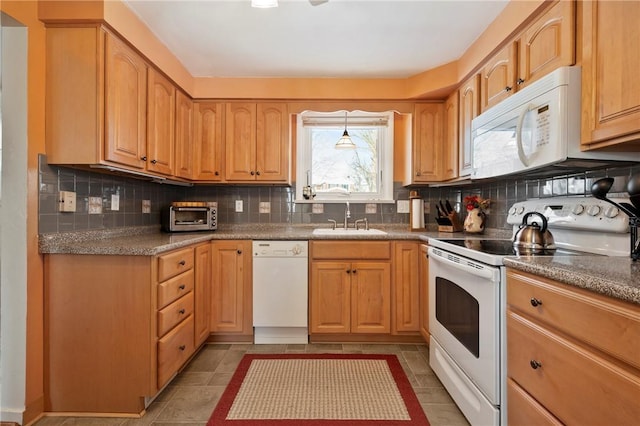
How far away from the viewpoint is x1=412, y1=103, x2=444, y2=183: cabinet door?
282cm

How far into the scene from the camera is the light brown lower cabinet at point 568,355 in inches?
32.1

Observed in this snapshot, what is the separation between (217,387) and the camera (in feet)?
6.35

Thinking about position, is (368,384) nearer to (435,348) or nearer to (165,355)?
(435,348)

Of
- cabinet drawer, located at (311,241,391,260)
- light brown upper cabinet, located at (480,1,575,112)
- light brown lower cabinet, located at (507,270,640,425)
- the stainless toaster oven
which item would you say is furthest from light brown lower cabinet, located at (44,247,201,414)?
light brown upper cabinet, located at (480,1,575,112)

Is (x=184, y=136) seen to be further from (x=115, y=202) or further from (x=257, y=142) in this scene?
(x=115, y=202)

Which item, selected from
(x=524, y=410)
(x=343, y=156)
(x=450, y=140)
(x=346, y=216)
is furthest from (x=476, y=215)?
(x=524, y=410)

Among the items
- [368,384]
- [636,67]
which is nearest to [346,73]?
[636,67]

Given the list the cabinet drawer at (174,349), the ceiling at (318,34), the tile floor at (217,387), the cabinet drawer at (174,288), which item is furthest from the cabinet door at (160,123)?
the tile floor at (217,387)

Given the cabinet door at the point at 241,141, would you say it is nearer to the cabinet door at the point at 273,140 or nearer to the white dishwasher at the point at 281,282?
the cabinet door at the point at 273,140

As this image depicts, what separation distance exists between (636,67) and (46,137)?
2.66 m

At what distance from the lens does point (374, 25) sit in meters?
2.02

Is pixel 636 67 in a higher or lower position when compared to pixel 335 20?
lower

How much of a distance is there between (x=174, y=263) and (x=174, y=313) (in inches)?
12.0

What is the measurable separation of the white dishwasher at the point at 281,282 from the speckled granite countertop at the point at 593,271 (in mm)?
1561
